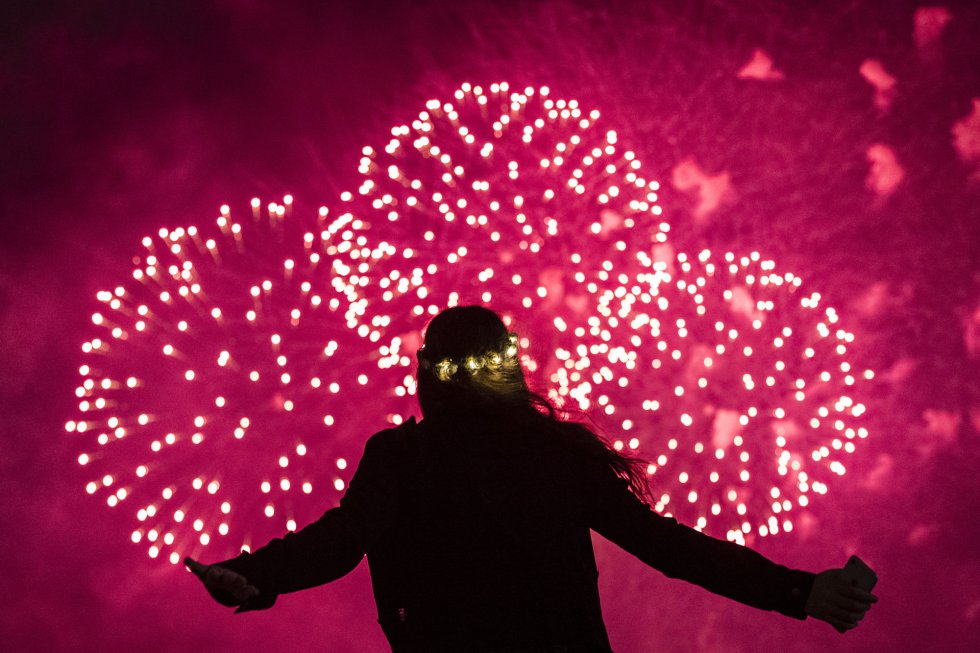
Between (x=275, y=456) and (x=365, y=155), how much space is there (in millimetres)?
1345

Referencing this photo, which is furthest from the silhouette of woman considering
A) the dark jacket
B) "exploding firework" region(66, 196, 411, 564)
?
"exploding firework" region(66, 196, 411, 564)

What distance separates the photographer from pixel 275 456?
125 inches

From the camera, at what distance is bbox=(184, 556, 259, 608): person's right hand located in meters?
1.18

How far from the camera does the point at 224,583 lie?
1.19 metres

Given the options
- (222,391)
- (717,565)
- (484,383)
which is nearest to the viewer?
(717,565)

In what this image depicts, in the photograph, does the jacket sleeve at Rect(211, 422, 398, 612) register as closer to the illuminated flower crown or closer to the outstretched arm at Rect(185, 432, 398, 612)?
the outstretched arm at Rect(185, 432, 398, 612)

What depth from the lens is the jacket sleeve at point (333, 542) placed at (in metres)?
1.26

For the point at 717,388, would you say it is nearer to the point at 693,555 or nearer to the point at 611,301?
the point at 611,301

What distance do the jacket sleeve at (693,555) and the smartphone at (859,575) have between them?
0.06 meters

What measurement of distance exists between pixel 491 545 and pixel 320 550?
284mm

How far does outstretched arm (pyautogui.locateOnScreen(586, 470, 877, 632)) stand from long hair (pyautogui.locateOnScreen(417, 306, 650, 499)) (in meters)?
0.08

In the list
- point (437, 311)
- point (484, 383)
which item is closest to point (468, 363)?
point (484, 383)

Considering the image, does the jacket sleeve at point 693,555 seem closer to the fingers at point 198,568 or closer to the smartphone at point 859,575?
the smartphone at point 859,575

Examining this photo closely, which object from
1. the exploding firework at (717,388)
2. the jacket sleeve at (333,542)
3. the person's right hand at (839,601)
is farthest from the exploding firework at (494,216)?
the person's right hand at (839,601)
